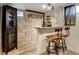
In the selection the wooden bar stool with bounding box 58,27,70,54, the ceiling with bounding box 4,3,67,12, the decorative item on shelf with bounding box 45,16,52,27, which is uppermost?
the ceiling with bounding box 4,3,67,12

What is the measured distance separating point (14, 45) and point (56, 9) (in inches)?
30.6

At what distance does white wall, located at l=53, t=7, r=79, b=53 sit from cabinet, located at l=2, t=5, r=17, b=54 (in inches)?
23.1

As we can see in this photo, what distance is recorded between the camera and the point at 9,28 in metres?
1.58

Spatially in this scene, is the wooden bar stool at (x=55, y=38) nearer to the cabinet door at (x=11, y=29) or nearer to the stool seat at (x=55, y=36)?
the stool seat at (x=55, y=36)

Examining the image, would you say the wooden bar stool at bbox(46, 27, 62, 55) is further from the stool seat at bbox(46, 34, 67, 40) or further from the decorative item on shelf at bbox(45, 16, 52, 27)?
the decorative item on shelf at bbox(45, 16, 52, 27)

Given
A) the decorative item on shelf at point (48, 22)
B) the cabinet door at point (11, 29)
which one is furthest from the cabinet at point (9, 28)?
the decorative item on shelf at point (48, 22)

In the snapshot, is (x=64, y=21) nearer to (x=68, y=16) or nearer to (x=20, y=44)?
(x=68, y=16)

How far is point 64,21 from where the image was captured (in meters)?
1.65

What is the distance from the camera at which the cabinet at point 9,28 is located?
61.3 inches

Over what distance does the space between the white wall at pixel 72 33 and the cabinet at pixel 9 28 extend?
59 cm

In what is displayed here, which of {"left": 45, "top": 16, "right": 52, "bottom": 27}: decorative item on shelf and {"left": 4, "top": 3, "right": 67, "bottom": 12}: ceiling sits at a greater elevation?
{"left": 4, "top": 3, "right": 67, "bottom": 12}: ceiling

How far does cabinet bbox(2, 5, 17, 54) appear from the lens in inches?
61.3

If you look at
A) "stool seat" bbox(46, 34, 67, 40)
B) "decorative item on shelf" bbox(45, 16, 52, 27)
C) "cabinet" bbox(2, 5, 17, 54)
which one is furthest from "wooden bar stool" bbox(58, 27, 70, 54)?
"cabinet" bbox(2, 5, 17, 54)

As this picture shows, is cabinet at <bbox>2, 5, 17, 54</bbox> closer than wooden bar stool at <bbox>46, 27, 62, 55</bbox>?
Yes
